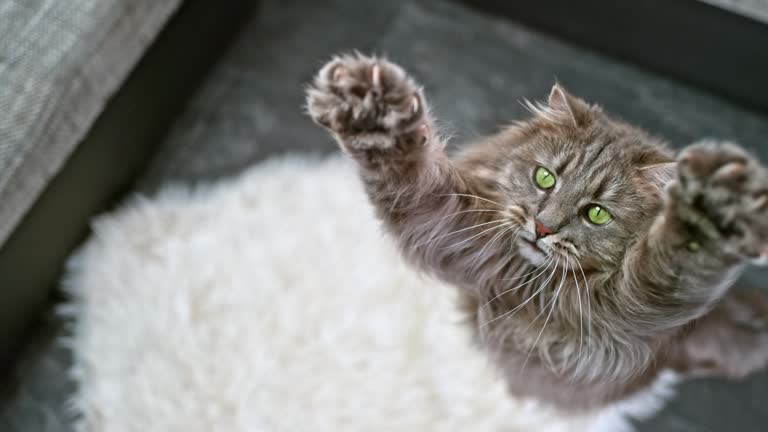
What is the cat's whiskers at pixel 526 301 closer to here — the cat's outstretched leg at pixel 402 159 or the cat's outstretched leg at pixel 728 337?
the cat's outstretched leg at pixel 402 159

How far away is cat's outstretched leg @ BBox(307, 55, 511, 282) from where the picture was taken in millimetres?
882

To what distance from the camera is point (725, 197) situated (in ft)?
2.49

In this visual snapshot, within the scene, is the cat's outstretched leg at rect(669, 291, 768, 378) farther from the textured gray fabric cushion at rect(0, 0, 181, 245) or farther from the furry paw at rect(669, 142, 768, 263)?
the textured gray fabric cushion at rect(0, 0, 181, 245)

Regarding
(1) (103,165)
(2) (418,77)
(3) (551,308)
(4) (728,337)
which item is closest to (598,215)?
(3) (551,308)

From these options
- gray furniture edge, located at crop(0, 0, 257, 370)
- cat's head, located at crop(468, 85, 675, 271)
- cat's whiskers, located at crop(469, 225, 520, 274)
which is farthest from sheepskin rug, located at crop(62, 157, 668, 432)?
cat's head, located at crop(468, 85, 675, 271)

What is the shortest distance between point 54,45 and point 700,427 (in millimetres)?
1806

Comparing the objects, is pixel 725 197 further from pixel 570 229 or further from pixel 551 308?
pixel 551 308

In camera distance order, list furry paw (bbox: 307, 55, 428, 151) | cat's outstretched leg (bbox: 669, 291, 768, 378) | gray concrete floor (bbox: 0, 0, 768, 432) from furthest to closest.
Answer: gray concrete floor (bbox: 0, 0, 768, 432) < cat's outstretched leg (bbox: 669, 291, 768, 378) < furry paw (bbox: 307, 55, 428, 151)

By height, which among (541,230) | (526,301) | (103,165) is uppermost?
(541,230)

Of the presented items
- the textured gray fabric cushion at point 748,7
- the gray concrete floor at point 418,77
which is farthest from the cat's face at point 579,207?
the textured gray fabric cushion at point 748,7

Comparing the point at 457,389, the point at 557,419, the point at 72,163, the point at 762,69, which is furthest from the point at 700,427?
the point at 72,163

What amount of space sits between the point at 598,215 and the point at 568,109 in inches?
8.0

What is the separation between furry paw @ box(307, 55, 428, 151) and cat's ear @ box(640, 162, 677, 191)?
0.39 metres

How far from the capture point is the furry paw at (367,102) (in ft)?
2.87
